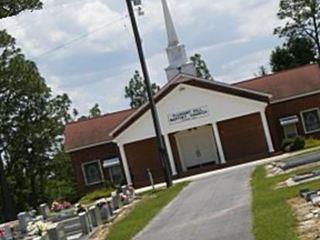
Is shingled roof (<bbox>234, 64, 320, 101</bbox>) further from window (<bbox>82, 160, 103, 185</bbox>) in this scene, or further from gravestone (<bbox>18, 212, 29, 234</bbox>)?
gravestone (<bbox>18, 212, 29, 234</bbox>)

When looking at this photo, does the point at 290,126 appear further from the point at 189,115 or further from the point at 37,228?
the point at 37,228

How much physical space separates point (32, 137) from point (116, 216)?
33.3m

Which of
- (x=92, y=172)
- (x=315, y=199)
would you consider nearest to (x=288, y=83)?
(x=92, y=172)

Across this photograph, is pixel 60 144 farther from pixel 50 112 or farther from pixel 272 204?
pixel 272 204

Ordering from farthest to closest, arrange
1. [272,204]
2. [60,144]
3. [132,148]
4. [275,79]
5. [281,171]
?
[60,144], [275,79], [132,148], [281,171], [272,204]

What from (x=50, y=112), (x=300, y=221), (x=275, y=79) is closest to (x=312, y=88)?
(x=275, y=79)

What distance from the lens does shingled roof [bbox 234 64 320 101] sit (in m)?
55.6

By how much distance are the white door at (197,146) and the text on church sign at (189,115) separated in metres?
2.07

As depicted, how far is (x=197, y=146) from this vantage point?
2152 inches

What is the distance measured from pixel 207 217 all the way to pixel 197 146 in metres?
33.4

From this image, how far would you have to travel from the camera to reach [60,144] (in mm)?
63344

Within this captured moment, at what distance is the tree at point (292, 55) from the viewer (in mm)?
80325

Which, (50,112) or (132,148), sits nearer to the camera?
(132,148)

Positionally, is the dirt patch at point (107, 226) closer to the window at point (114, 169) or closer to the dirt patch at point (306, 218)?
the dirt patch at point (306, 218)
